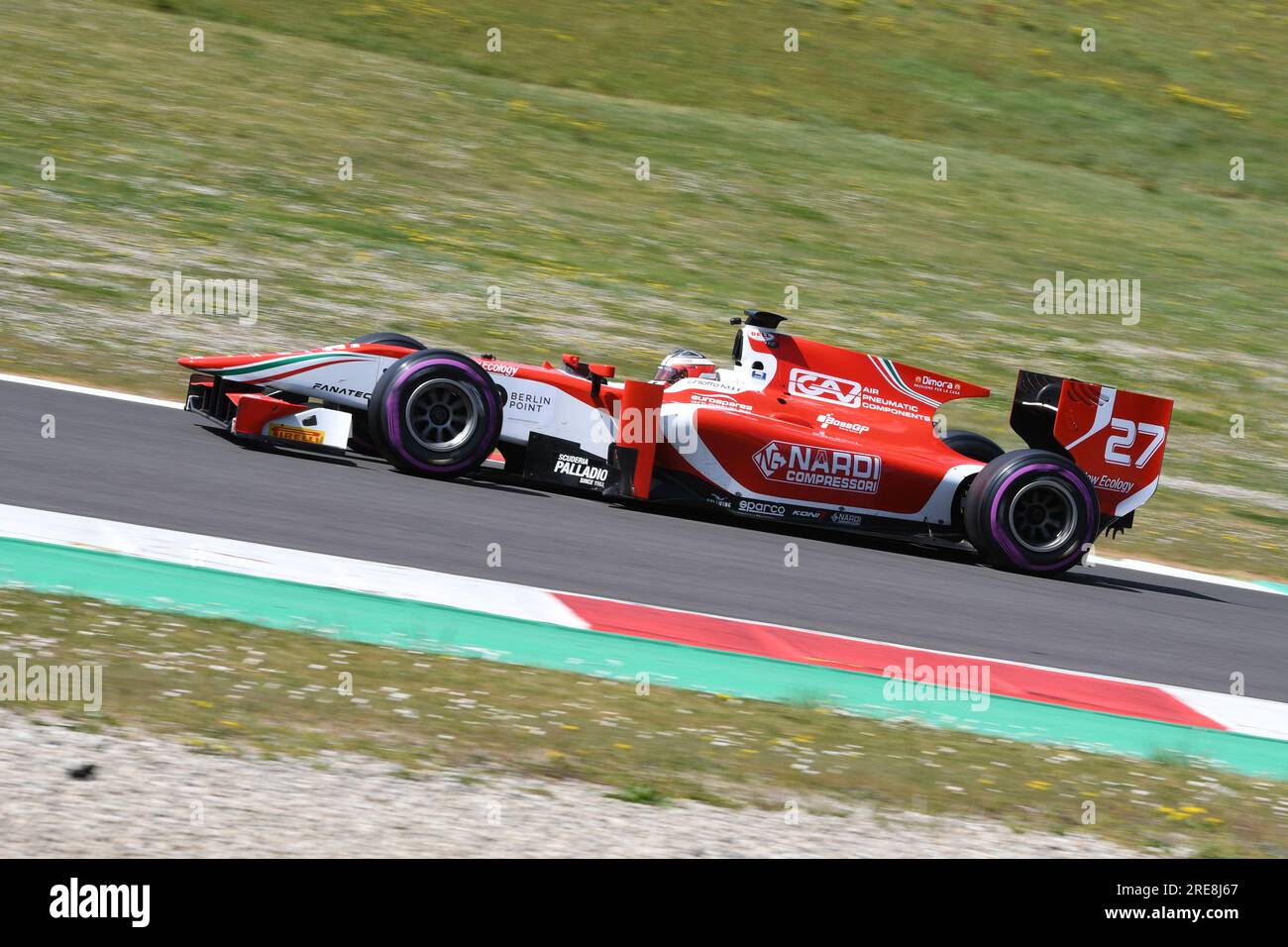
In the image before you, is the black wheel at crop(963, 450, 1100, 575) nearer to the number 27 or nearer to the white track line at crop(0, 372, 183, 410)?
the number 27

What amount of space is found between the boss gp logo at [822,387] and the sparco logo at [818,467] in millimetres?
403

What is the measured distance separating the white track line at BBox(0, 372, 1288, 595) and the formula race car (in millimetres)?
755

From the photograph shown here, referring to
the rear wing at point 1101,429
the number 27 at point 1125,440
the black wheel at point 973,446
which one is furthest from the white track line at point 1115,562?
the black wheel at point 973,446

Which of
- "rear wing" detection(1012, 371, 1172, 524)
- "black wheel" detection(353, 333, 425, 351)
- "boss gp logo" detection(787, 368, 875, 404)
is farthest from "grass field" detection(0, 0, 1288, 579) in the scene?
"boss gp logo" detection(787, 368, 875, 404)

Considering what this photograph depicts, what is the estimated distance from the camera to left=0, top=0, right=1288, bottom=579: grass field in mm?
13484

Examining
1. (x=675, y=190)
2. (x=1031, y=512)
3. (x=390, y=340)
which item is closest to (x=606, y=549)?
(x=390, y=340)

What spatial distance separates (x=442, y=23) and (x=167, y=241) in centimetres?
1100

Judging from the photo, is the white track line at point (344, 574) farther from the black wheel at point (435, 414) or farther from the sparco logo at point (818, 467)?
the sparco logo at point (818, 467)

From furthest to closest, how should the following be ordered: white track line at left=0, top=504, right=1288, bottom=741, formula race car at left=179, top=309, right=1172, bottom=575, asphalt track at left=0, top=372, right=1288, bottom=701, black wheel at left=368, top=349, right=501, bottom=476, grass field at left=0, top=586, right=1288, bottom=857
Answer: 1. formula race car at left=179, top=309, right=1172, bottom=575
2. black wheel at left=368, top=349, right=501, bottom=476
3. asphalt track at left=0, top=372, right=1288, bottom=701
4. white track line at left=0, top=504, right=1288, bottom=741
5. grass field at left=0, top=586, right=1288, bottom=857

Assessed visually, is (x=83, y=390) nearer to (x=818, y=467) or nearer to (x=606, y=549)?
(x=606, y=549)

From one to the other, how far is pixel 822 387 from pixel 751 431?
2.24ft

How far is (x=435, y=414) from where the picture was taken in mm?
8516

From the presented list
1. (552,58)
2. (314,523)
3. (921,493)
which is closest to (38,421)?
(314,523)

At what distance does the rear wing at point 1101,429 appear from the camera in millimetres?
9320
